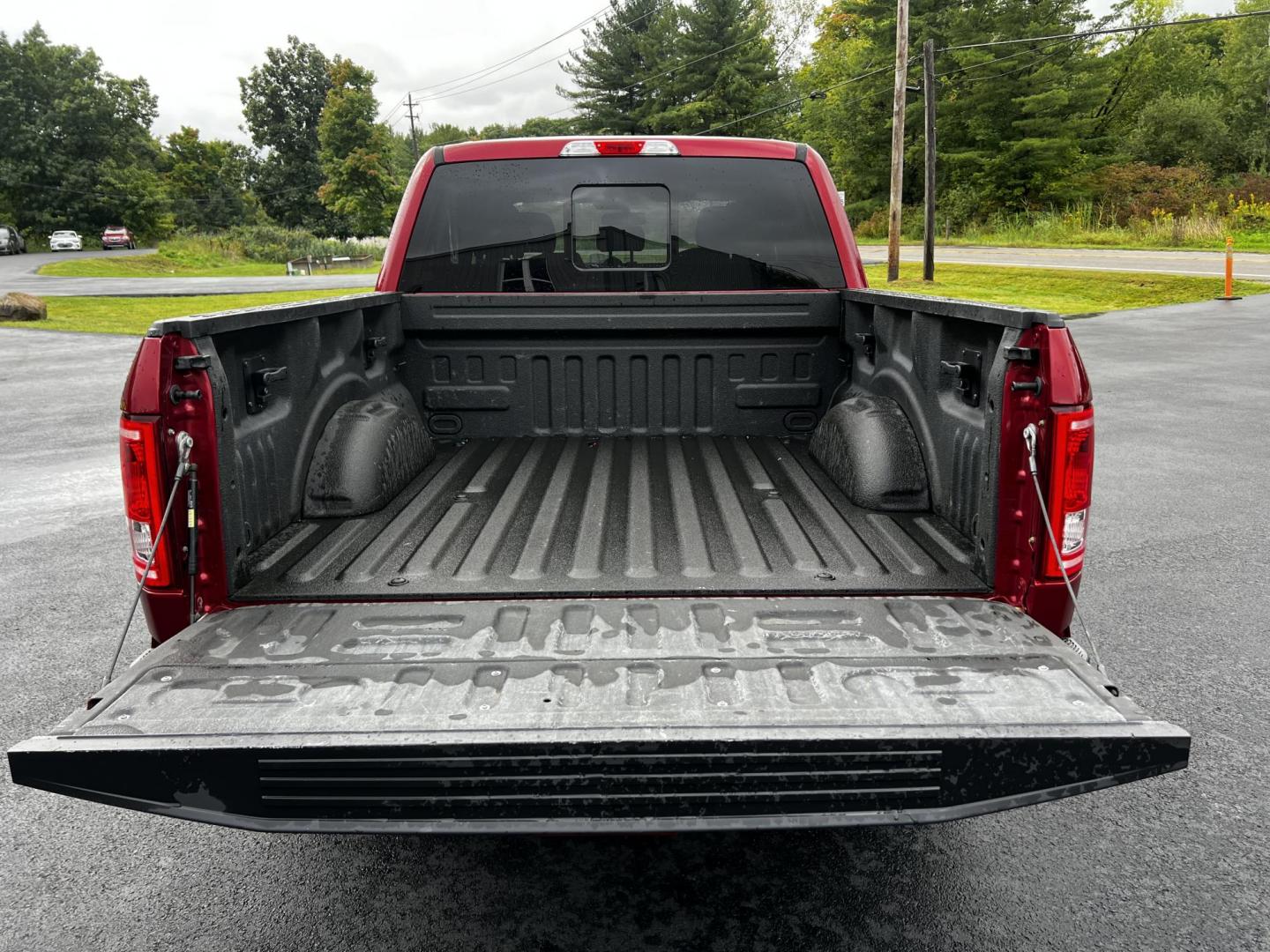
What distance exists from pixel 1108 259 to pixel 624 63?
38.9 m

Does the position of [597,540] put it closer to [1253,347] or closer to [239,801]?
[239,801]

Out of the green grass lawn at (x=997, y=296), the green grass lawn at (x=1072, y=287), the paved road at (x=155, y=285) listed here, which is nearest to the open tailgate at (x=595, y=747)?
the green grass lawn at (x=997, y=296)

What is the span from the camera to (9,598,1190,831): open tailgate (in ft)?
6.01

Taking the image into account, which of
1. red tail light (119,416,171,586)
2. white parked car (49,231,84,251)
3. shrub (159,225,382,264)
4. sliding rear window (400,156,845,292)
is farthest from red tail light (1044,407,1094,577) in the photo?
white parked car (49,231,84,251)

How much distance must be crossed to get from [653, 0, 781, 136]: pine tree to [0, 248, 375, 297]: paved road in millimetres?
27101

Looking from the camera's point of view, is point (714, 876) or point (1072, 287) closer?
point (714, 876)

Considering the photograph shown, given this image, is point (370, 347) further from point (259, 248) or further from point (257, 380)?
point (259, 248)

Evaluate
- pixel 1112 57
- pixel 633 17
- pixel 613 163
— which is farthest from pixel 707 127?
pixel 613 163

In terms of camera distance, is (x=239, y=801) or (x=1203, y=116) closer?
(x=239, y=801)

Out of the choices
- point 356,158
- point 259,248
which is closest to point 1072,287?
point 356,158

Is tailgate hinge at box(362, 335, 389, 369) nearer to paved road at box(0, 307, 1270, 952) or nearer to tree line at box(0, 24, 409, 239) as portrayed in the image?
paved road at box(0, 307, 1270, 952)

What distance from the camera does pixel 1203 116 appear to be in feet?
155

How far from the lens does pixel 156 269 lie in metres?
41.0

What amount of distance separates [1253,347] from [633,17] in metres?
52.3
